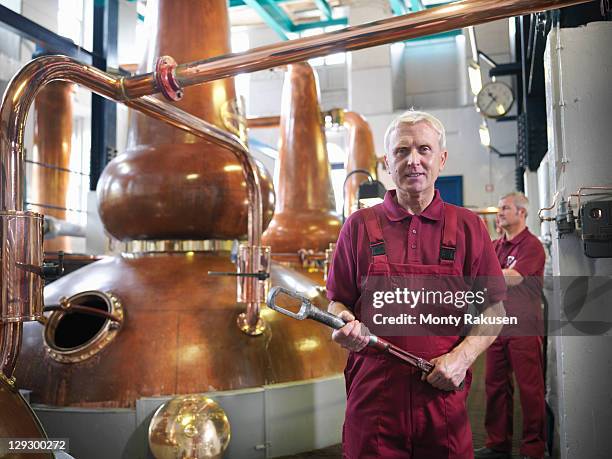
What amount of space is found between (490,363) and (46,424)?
252 centimetres

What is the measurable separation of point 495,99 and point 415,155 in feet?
24.0

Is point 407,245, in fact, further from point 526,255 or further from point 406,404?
point 526,255

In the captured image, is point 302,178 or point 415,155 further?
point 302,178

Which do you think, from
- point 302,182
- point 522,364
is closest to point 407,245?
point 522,364

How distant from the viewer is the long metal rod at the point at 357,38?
1441mm

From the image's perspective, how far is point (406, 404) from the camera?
1589 mm

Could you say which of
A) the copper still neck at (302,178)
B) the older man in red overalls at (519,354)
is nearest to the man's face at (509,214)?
the older man in red overalls at (519,354)

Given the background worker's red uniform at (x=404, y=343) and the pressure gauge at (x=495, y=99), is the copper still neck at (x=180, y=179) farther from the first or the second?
the pressure gauge at (x=495, y=99)

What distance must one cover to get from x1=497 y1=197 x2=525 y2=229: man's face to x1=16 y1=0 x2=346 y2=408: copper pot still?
1.31 meters

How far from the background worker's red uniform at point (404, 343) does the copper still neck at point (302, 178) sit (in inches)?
177

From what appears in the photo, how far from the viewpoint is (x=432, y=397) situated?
5.23 feet

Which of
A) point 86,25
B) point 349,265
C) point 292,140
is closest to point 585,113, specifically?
point 349,265

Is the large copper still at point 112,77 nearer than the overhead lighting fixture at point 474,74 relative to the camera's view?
Yes

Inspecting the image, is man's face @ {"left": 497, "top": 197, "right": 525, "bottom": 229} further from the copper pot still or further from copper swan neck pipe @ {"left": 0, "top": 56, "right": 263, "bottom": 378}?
copper swan neck pipe @ {"left": 0, "top": 56, "right": 263, "bottom": 378}
